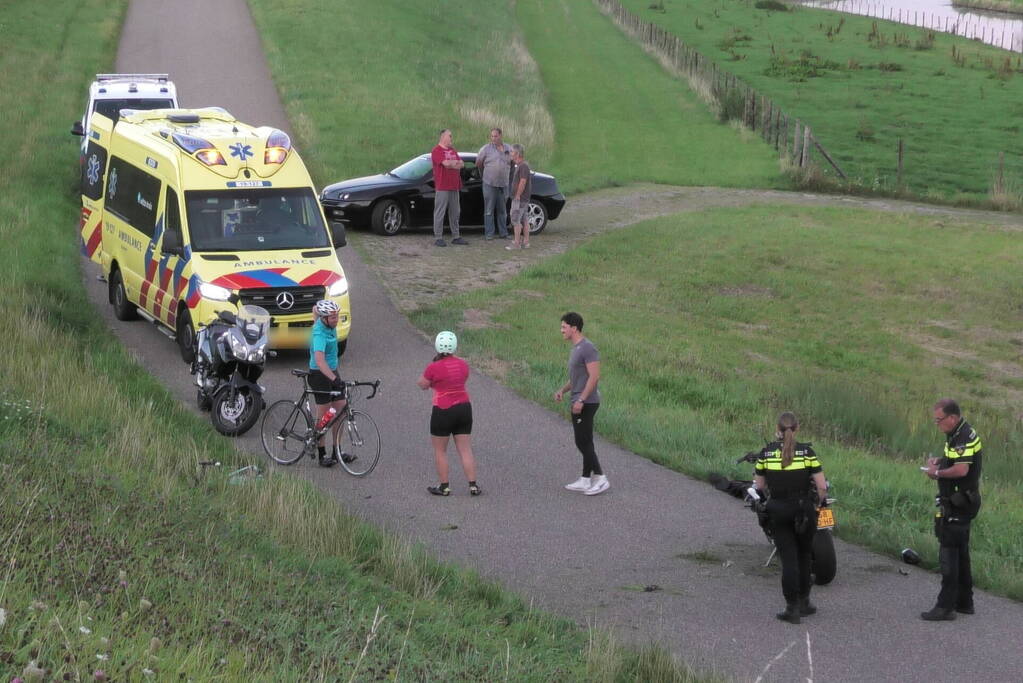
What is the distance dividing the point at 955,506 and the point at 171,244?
9.88 meters

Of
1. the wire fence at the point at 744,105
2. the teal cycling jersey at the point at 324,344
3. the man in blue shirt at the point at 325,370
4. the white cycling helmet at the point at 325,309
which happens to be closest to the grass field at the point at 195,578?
the man in blue shirt at the point at 325,370

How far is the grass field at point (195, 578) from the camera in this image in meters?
6.18

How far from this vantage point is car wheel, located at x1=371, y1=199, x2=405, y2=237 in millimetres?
24281

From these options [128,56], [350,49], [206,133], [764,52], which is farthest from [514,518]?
[764,52]

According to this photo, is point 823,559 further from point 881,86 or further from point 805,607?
point 881,86

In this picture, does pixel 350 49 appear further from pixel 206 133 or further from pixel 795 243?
pixel 206 133

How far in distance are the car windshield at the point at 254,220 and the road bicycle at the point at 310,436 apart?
4089 mm

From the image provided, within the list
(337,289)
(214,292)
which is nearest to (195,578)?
(214,292)

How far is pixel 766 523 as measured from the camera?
31.2 feet

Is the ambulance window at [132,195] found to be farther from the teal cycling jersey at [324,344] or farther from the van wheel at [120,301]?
the teal cycling jersey at [324,344]

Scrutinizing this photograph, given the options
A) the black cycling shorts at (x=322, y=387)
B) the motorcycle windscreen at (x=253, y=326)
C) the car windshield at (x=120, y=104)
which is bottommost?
the black cycling shorts at (x=322, y=387)

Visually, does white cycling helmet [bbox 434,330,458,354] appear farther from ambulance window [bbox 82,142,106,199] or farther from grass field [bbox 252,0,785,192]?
grass field [bbox 252,0,785,192]

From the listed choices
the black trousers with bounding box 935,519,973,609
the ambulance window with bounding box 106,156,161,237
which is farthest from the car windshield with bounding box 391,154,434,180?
the black trousers with bounding box 935,519,973,609

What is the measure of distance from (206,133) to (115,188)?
6.52 ft
